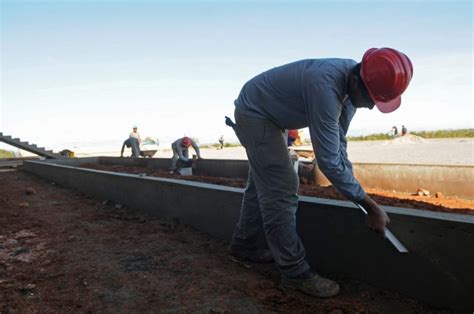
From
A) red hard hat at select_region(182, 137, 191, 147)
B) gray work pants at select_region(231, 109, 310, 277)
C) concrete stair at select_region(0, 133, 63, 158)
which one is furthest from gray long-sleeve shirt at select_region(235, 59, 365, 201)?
concrete stair at select_region(0, 133, 63, 158)

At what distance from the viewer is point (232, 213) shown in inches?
156

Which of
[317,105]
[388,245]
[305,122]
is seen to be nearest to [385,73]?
[317,105]

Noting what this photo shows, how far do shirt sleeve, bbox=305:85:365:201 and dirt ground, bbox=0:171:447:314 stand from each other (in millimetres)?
793

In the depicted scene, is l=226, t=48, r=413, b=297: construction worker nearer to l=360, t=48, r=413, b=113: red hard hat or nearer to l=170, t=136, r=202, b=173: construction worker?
l=360, t=48, r=413, b=113: red hard hat

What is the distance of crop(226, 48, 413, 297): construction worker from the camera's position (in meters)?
2.38

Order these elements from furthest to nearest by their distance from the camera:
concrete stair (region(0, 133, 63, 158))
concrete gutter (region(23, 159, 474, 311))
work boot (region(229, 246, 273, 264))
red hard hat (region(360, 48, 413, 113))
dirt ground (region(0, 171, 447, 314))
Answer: concrete stair (region(0, 133, 63, 158)), work boot (region(229, 246, 273, 264)), dirt ground (region(0, 171, 447, 314)), concrete gutter (region(23, 159, 474, 311)), red hard hat (region(360, 48, 413, 113))

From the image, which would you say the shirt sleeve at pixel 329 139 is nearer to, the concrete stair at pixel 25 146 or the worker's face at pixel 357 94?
the worker's face at pixel 357 94

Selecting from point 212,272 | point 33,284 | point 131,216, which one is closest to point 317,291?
point 212,272

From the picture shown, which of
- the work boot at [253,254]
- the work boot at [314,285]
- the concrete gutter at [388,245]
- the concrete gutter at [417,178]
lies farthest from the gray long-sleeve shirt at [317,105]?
the concrete gutter at [417,178]

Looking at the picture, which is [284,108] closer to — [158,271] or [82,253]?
[158,271]

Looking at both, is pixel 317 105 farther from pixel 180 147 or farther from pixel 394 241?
pixel 180 147

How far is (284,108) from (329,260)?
126cm

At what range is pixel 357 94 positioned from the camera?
8.23ft

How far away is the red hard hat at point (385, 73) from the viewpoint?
7.68ft
